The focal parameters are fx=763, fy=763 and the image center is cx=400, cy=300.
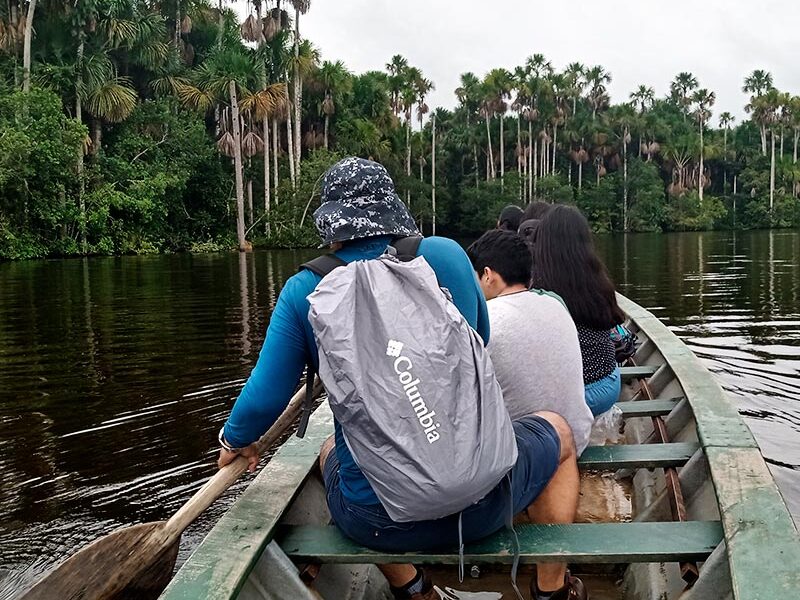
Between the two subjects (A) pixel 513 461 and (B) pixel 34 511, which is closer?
(A) pixel 513 461

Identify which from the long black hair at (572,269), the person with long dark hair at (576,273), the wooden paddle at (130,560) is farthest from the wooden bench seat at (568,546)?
the long black hair at (572,269)

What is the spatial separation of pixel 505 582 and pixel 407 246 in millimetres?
1422

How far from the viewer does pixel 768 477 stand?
260 centimetres

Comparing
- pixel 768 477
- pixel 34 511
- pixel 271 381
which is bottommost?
pixel 34 511

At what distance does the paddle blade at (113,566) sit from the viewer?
2564mm

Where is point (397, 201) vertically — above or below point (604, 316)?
above

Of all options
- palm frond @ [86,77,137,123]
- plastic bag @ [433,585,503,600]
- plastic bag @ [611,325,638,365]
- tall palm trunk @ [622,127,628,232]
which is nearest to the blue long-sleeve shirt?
plastic bag @ [433,585,503,600]

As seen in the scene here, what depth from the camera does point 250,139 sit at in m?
35.2

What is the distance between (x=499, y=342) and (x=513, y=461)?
721 millimetres

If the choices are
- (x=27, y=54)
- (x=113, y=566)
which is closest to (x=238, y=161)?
(x=27, y=54)

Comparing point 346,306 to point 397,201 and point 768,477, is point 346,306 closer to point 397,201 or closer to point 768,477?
point 397,201

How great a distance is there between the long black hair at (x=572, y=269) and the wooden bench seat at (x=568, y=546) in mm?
1360

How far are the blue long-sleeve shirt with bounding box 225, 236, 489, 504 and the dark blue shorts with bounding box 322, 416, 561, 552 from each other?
77mm

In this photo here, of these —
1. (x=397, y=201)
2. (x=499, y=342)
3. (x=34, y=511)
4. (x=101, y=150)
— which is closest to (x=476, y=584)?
(x=499, y=342)
